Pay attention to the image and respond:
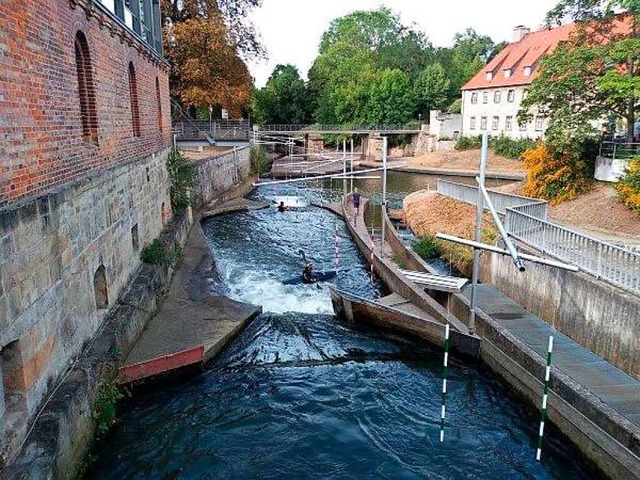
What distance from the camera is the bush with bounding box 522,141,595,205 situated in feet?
71.5

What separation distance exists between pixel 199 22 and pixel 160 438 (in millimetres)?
31332

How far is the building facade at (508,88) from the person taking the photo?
1858 inches

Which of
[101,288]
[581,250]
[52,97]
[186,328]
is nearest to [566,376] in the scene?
[581,250]

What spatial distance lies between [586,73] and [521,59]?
3158 cm

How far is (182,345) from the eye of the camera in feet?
36.0

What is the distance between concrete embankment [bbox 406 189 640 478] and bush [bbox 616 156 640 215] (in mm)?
7254

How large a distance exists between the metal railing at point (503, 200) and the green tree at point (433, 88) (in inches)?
1670

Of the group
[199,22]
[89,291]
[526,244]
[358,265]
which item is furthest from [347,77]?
[89,291]

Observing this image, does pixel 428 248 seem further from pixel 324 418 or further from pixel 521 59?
pixel 521 59

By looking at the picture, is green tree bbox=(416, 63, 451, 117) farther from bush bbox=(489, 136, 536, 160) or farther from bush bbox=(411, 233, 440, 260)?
bush bbox=(411, 233, 440, 260)

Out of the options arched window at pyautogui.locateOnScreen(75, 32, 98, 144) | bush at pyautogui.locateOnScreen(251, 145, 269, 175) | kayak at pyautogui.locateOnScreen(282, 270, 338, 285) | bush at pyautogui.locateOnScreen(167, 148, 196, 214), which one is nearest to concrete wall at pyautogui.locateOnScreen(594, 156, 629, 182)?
kayak at pyautogui.locateOnScreen(282, 270, 338, 285)

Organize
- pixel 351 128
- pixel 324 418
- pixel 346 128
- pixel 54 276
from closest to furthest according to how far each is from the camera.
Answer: pixel 54 276 < pixel 324 418 < pixel 346 128 < pixel 351 128

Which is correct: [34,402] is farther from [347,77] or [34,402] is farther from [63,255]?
[347,77]

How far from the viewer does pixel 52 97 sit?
8.03 meters
